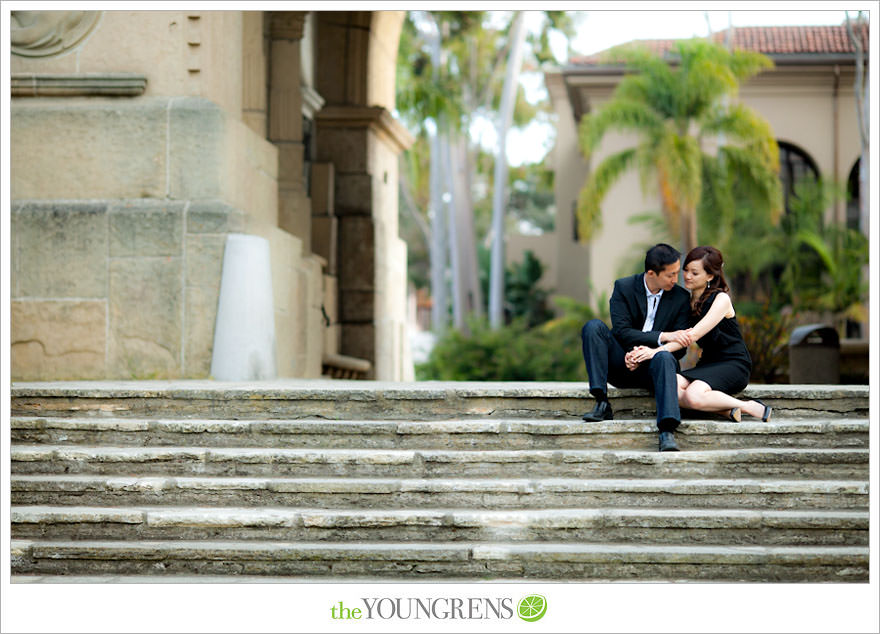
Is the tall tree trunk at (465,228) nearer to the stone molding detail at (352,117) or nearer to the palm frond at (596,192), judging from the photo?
the palm frond at (596,192)

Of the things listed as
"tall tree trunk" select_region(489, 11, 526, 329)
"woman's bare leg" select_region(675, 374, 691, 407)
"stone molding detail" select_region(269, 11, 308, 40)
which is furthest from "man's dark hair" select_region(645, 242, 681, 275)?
"tall tree trunk" select_region(489, 11, 526, 329)

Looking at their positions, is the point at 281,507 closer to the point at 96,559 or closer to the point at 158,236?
the point at 96,559

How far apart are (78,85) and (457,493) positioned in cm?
510

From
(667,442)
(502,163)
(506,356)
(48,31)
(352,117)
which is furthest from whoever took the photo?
(502,163)

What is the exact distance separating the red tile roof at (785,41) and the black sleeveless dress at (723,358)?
1972 cm

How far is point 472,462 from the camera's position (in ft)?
19.7

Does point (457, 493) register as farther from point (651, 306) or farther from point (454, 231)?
point (454, 231)

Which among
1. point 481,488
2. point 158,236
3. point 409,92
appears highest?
point 409,92

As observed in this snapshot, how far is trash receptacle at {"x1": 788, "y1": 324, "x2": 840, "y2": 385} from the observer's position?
461 inches

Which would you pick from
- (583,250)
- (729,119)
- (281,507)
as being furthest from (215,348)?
(583,250)

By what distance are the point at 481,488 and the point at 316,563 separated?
0.98 metres

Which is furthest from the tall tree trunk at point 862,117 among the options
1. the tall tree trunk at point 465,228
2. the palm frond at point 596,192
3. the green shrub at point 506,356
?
the tall tree trunk at point 465,228

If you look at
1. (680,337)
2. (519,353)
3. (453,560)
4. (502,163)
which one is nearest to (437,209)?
(502,163)

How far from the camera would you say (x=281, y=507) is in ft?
19.0
